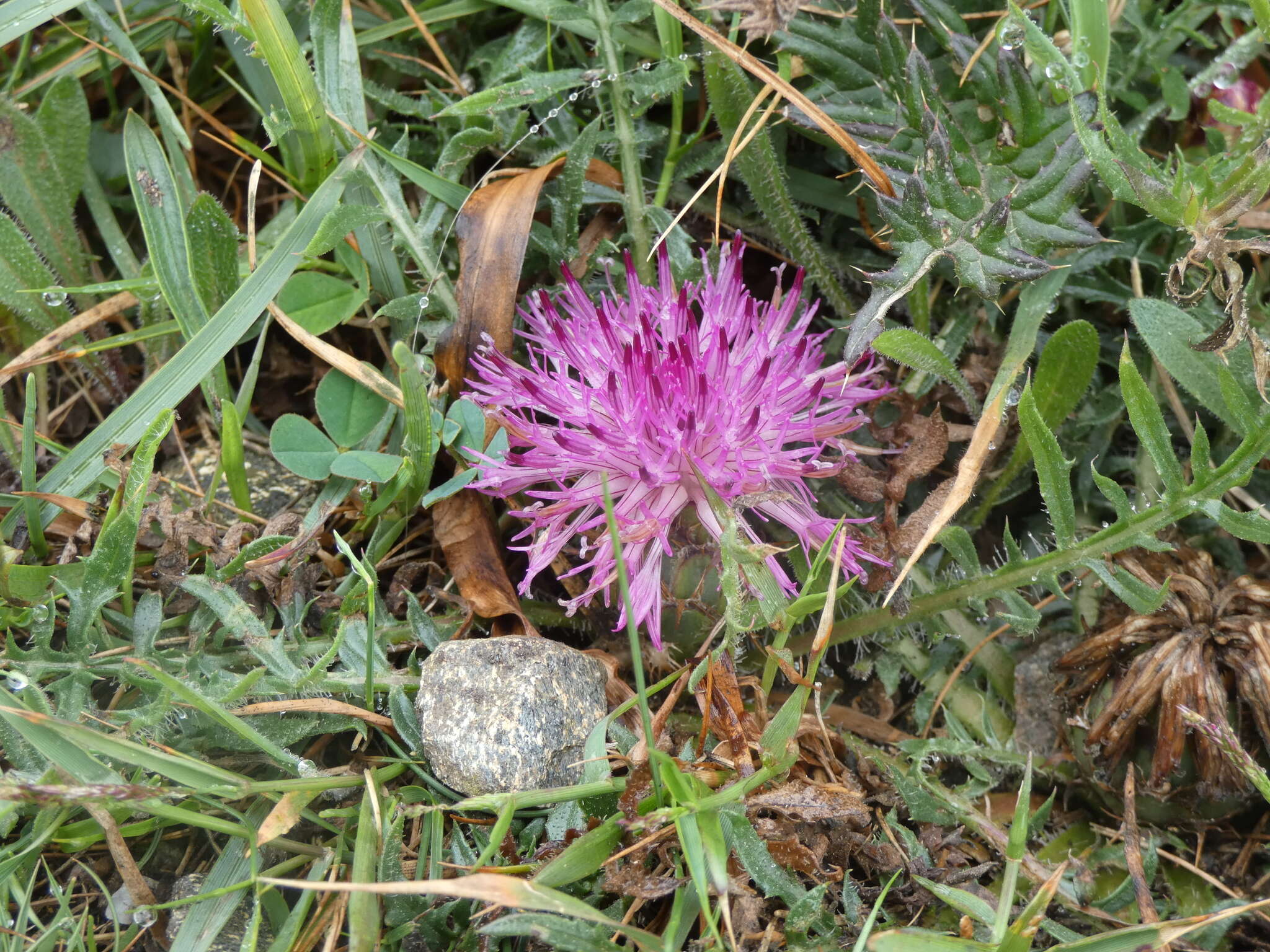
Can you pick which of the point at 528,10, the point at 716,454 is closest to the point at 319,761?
the point at 716,454

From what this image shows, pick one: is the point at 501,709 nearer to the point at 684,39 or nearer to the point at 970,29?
the point at 684,39

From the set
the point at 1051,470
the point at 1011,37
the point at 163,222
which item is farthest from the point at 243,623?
the point at 1011,37

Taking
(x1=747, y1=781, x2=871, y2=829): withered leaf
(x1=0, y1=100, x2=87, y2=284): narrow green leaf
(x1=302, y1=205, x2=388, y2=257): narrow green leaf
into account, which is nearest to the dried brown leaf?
(x1=747, y1=781, x2=871, y2=829): withered leaf

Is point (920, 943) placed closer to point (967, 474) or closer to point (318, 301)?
point (967, 474)

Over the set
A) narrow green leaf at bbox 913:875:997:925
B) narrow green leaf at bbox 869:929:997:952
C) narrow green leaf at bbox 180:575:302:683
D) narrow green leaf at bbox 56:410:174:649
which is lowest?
narrow green leaf at bbox 913:875:997:925

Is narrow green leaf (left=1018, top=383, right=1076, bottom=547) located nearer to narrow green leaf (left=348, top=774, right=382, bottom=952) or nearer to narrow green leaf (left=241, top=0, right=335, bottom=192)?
narrow green leaf (left=348, top=774, right=382, bottom=952)

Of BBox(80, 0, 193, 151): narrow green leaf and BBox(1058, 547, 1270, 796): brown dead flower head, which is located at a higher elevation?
BBox(80, 0, 193, 151): narrow green leaf
